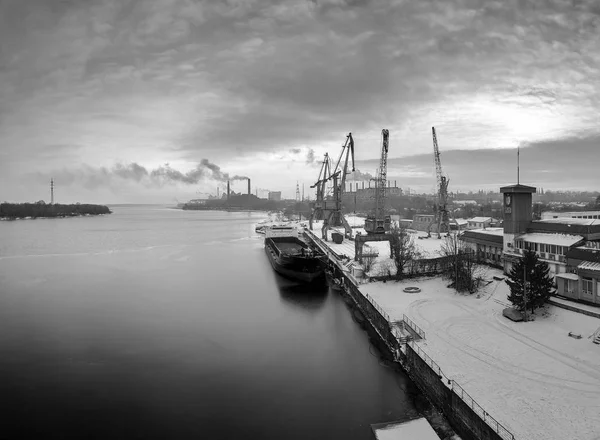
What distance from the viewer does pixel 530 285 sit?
10.4 metres

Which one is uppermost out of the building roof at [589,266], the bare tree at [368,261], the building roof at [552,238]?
the building roof at [552,238]

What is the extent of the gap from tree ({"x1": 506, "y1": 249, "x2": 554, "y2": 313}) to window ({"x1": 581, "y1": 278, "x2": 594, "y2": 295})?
0.78 metres

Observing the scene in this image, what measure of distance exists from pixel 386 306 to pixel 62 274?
17.3 m

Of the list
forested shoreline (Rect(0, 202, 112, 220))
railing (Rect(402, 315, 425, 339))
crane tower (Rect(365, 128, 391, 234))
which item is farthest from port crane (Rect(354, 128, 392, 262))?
forested shoreline (Rect(0, 202, 112, 220))

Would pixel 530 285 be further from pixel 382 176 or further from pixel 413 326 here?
pixel 382 176

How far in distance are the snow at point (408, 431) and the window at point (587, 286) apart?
678 centimetres

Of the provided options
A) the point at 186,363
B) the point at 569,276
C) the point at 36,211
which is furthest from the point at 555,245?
the point at 36,211

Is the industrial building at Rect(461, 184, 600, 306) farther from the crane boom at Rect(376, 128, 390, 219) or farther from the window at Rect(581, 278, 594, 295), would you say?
the crane boom at Rect(376, 128, 390, 219)

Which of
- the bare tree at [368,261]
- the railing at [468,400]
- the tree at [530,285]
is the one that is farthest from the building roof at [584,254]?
the bare tree at [368,261]

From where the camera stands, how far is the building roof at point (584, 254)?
10641mm

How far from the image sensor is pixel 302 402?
8.02 m

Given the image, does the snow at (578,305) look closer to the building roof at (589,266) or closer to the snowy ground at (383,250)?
the building roof at (589,266)

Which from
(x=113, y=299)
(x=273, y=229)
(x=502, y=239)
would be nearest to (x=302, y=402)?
(x=113, y=299)

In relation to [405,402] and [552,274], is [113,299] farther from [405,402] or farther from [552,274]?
[552,274]
